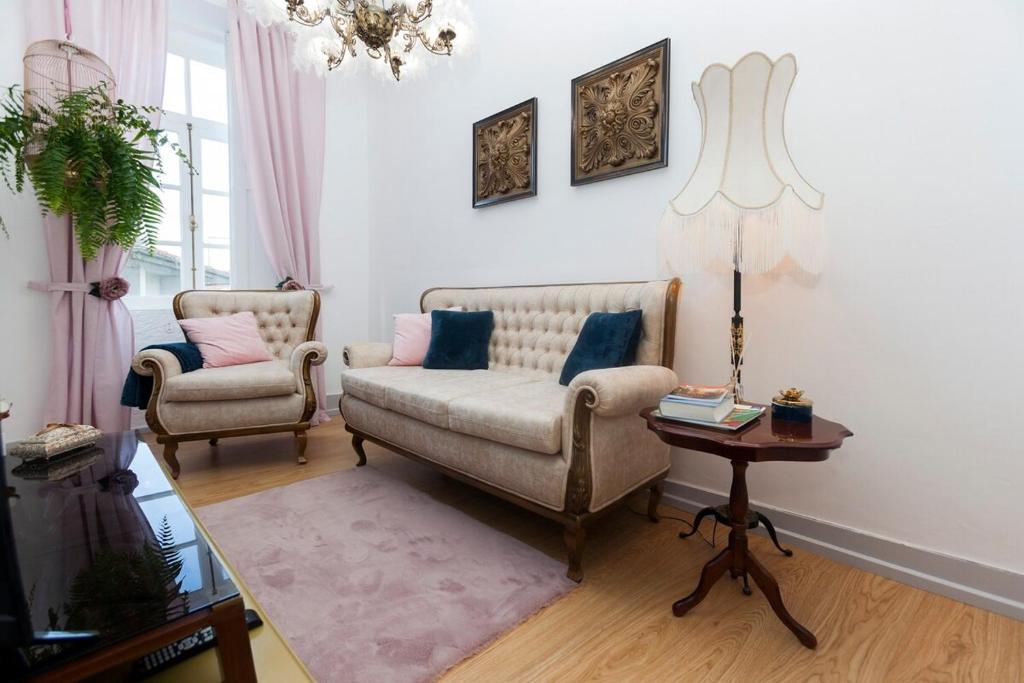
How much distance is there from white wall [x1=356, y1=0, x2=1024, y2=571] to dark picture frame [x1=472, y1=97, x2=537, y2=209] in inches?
21.3

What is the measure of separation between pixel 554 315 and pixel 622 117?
1.02 metres

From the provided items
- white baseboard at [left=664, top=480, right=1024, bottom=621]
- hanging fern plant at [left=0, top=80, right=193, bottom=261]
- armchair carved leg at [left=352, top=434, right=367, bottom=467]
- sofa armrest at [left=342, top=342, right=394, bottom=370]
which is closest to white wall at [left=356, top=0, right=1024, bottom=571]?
white baseboard at [left=664, top=480, right=1024, bottom=621]

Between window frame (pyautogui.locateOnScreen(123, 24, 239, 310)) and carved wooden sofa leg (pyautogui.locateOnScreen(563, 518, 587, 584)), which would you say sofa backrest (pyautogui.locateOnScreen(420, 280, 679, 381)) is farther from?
window frame (pyautogui.locateOnScreen(123, 24, 239, 310))

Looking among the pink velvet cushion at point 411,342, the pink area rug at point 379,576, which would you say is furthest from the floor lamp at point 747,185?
the pink velvet cushion at point 411,342

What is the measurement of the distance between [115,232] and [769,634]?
3.50m

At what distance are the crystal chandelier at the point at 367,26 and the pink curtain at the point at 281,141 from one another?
4.15ft

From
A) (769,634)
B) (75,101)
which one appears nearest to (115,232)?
(75,101)

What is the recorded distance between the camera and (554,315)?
2.52 meters

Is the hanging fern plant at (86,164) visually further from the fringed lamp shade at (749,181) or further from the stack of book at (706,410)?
the stack of book at (706,410)

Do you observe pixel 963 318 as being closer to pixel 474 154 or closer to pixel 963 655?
pixel 963 655

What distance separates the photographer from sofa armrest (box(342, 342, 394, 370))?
2865 mm

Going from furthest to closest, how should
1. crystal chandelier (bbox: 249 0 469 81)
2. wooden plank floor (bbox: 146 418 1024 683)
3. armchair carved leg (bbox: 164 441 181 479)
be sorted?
armchair carved leg (bbox: 164 441 181 479), crystal chandelier (bbox: 249 0 469 81), wooden plank floor (bbox: 146 418 1024 683)

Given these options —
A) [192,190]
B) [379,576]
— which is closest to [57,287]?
[192,190]

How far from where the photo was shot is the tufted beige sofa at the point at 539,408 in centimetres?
162
